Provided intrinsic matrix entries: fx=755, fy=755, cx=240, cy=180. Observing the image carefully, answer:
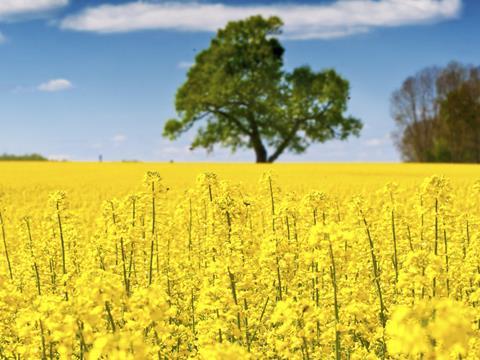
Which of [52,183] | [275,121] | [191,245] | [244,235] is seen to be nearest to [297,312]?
[244,235]

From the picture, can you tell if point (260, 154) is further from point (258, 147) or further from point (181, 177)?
point (181, 177)

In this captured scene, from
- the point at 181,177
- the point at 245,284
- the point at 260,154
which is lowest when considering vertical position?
the point at 245,284

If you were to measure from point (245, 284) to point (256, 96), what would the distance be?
45.4 meters

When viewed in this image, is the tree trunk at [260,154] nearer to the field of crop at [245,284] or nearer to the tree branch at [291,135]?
the tree branch at [291,135]

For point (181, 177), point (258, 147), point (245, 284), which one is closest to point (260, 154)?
point (258, 147)

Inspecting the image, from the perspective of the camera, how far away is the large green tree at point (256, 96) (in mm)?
50719

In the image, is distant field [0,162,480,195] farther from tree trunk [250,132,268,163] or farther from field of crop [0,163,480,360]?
tree trunk [250,132,268,163]

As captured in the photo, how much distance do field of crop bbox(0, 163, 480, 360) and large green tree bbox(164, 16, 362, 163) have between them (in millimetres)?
35785

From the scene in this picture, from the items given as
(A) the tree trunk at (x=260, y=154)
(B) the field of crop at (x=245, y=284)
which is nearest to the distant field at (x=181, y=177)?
(B) the field of crop at (x=245, y=284)

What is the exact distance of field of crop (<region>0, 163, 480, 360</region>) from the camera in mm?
4332

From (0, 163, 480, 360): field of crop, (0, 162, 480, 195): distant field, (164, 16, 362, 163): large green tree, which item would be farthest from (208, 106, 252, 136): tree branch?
(0, 163, 480, 360): field of crop

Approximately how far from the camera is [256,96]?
2014 inches

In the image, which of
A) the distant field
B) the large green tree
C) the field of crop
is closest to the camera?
the field of crop

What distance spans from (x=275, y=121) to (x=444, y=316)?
48112 millimetres
